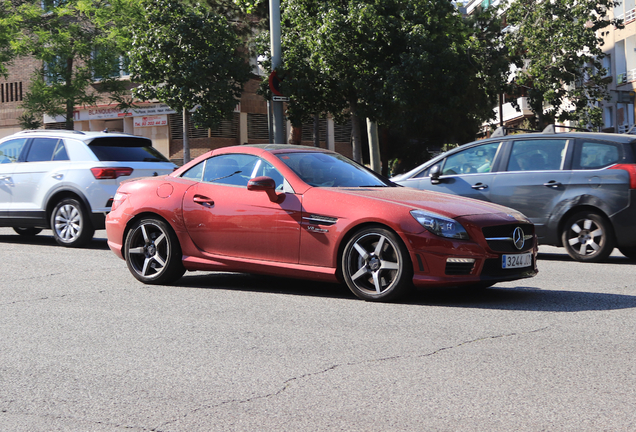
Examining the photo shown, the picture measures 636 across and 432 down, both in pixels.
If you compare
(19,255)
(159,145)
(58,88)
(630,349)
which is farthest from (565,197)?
(159,145)

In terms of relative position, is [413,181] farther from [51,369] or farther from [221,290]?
[51,369]

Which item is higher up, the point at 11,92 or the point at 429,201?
the point at 11,92

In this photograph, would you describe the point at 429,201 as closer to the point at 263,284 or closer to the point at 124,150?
the point at 263,284

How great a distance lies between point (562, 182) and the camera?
414 inches

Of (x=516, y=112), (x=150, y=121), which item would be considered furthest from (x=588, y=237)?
(x=516, y=112)

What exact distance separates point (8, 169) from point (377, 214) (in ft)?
26.6

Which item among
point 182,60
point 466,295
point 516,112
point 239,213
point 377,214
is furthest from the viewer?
point 516,112

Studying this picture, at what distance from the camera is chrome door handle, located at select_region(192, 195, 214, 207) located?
7.85 metres

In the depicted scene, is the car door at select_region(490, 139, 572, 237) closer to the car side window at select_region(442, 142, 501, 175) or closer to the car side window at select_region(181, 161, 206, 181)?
the car side window at select_region(442, 142, 501, 175)

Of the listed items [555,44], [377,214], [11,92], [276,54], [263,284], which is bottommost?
[263,284]

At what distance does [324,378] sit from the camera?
180 inches

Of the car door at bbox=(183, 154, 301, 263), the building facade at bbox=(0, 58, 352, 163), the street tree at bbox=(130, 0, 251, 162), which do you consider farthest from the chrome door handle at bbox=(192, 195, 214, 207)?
the building facade at bbox=(0, 58, 352, 163)

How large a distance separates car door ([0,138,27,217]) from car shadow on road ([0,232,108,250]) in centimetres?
70

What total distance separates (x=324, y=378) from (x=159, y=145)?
38000 millimetres
